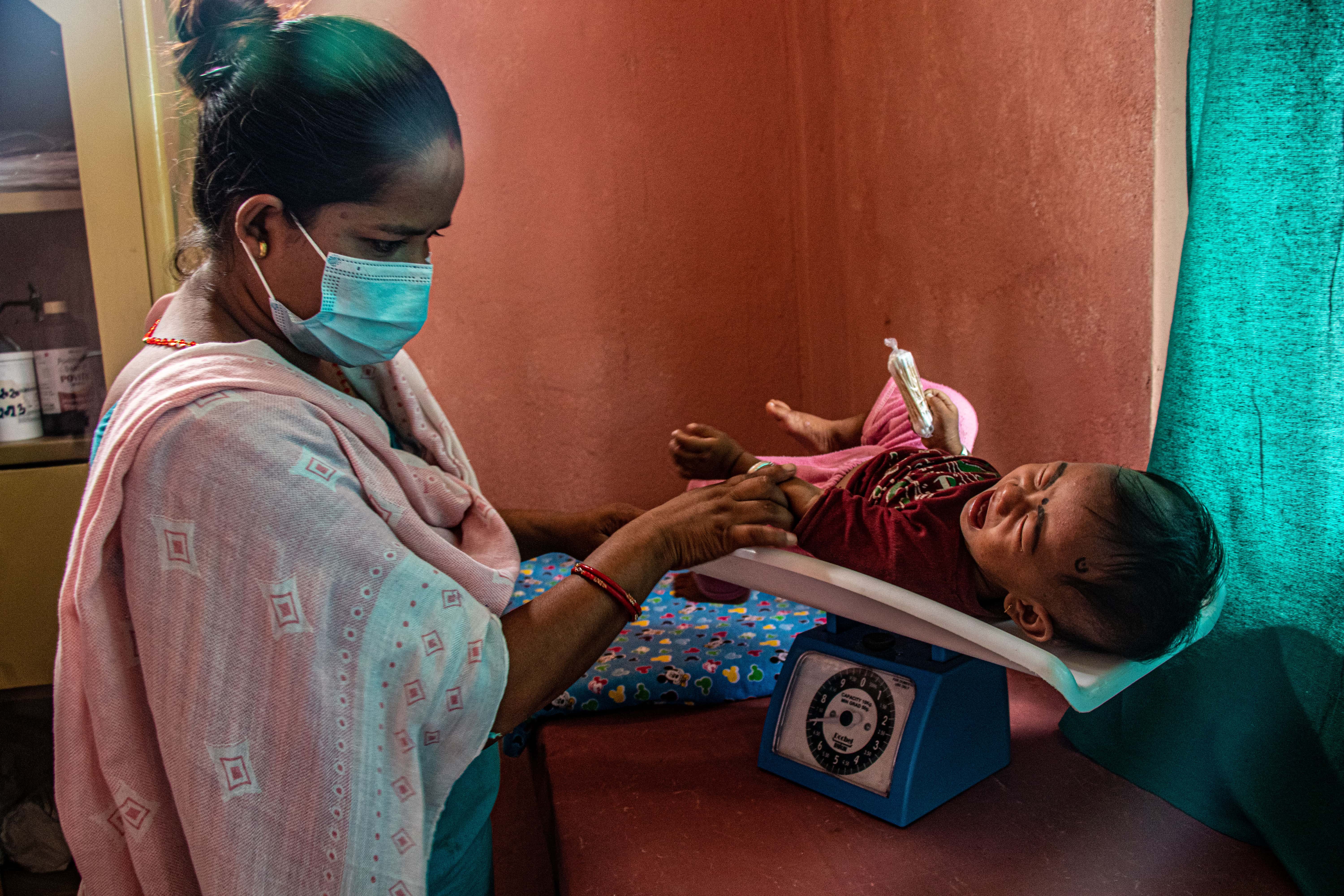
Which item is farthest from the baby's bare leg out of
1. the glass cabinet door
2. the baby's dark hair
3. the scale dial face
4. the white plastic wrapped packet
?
the glass cabinet door

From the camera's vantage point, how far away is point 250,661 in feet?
2.85

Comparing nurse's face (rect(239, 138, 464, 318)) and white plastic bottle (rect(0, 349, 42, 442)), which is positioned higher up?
nurse's face (rect(239, 138, 464, 318))

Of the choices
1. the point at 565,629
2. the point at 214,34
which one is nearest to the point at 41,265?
the point at 214,34

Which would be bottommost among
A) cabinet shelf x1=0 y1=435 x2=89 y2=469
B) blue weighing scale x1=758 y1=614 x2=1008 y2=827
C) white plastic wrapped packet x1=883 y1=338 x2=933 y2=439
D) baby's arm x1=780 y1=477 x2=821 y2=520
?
blue weighing scale x1=758 y1=614 x2=1008 y2=827

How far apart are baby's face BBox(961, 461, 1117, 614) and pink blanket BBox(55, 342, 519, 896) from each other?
624 millimetres

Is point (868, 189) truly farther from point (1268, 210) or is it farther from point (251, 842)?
point (251, 842)

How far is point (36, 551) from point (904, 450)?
1.70m

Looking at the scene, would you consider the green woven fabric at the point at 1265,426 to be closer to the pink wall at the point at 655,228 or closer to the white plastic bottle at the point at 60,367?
the pink wall at the point at 655,228

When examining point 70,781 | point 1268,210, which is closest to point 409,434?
A: point 70,781

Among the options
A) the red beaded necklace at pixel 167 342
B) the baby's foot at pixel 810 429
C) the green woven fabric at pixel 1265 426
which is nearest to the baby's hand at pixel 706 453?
the baby's foot at pixel 810 429

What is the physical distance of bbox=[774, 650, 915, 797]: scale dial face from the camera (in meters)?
1.09

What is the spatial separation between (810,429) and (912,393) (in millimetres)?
451

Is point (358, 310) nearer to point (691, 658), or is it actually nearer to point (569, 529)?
point (569, 529)

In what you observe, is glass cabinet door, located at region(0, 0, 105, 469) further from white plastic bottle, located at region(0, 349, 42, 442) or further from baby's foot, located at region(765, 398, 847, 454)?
baby's foot, located at region(765, 398, 847, 454)
